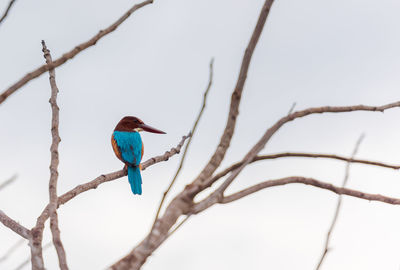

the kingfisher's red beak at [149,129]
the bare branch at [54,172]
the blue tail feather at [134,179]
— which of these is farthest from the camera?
the kingfisher's red beak at [149,129]

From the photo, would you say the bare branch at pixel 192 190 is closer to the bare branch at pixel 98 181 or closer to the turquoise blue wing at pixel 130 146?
the bare branch at pixel 98 181

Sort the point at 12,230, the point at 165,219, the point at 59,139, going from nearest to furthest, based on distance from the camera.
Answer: the point at 165,219
the point at 59,139
the point at 12,230

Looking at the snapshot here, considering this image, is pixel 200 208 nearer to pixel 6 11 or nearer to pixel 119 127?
pixel 6 11

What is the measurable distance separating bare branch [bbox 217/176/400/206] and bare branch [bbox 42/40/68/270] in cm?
96

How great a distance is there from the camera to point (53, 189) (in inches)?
131

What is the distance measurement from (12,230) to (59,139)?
1.11 m

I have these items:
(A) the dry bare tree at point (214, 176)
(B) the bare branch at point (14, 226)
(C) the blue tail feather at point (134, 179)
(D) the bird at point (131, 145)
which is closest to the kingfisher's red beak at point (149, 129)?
(D) the bird at point (131, 145)

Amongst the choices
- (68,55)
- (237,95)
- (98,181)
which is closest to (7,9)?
(68,55)

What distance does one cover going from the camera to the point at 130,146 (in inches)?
336

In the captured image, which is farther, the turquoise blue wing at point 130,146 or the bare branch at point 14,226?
the turquoise blue wing at point 130,146

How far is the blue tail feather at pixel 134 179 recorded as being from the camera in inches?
316

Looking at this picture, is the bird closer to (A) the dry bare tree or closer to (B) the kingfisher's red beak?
(B) the kingfisher's red beak

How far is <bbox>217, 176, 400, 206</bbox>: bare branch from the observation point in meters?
2.40

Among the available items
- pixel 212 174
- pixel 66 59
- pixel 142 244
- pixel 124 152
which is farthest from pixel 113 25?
pixel 124 152
